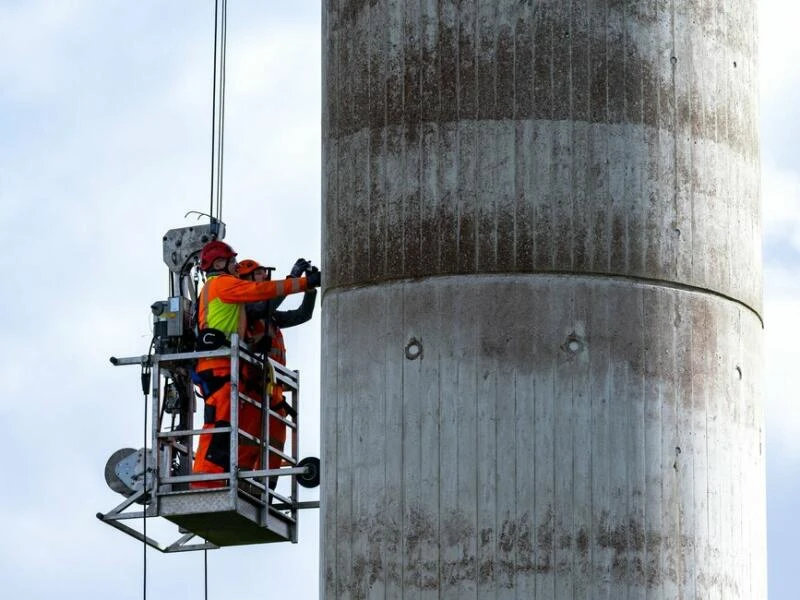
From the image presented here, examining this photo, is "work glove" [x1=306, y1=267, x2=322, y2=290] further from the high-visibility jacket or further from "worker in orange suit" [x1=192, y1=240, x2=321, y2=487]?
the high-visibility jacket

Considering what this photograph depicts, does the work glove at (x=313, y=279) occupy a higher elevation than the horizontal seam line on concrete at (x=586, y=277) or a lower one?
higher

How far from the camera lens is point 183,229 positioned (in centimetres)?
2556

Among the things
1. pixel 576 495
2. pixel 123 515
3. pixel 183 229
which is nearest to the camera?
pixel 576 495

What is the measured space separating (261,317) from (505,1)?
4.83 metres

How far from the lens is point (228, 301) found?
2431cm

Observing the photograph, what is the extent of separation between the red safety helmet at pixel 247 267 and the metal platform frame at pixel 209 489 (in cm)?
97

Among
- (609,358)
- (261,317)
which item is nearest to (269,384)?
(261,317)

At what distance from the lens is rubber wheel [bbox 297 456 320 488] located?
78.2ft

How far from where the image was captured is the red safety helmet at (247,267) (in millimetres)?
24844

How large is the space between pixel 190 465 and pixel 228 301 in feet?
5.37

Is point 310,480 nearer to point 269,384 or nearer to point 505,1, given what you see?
point 269,384

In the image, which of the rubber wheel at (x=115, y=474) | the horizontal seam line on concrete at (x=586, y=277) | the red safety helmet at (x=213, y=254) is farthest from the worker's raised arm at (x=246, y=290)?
the horizontal seam line on concrete at (x=586, y=277)

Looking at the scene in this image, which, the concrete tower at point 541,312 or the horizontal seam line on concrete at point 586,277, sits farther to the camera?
the horizontal seam line on concrete at point 586,277

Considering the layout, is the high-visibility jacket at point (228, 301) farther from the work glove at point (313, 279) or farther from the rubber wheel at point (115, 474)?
the rubber wheel at point (115, 474)
